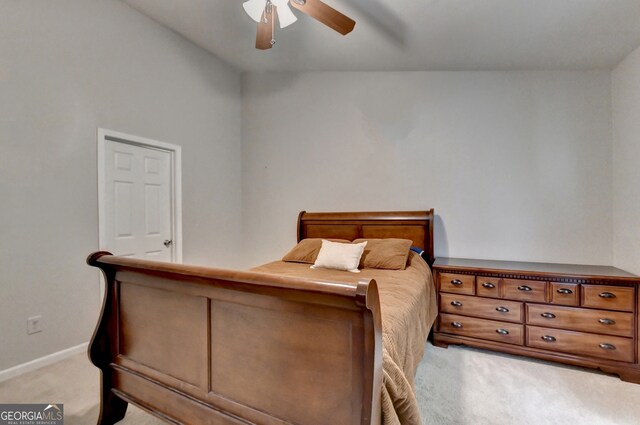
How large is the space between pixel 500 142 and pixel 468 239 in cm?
107

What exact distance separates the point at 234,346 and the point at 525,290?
2469mm

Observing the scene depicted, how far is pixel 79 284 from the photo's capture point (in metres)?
2.66

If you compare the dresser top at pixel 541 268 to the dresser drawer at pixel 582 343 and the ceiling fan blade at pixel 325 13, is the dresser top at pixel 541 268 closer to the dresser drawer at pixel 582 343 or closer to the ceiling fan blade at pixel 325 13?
the dresser drawer at pixel 582 343

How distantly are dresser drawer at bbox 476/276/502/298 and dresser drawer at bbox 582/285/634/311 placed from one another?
59 cm

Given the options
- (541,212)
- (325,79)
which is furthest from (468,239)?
(325,79)

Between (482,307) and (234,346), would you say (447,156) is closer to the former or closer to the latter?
(482,307)

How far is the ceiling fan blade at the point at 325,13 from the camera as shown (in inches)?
75.5

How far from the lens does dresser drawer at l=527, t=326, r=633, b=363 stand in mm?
2305

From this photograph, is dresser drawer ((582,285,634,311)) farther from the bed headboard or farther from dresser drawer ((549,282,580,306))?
the bed headboard

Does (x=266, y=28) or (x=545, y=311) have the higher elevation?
(x=266, y=28)

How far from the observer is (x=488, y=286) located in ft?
8.93

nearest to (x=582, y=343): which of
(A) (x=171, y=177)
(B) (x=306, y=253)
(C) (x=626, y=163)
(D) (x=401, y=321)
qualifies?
(C) (x=626, y=163)

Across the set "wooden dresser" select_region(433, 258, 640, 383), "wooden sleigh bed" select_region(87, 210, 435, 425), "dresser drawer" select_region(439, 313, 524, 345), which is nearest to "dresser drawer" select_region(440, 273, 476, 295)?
"wooden dresser" select_region(433, 258, 640, 383)

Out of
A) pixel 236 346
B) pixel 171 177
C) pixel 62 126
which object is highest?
pixel 62 126
